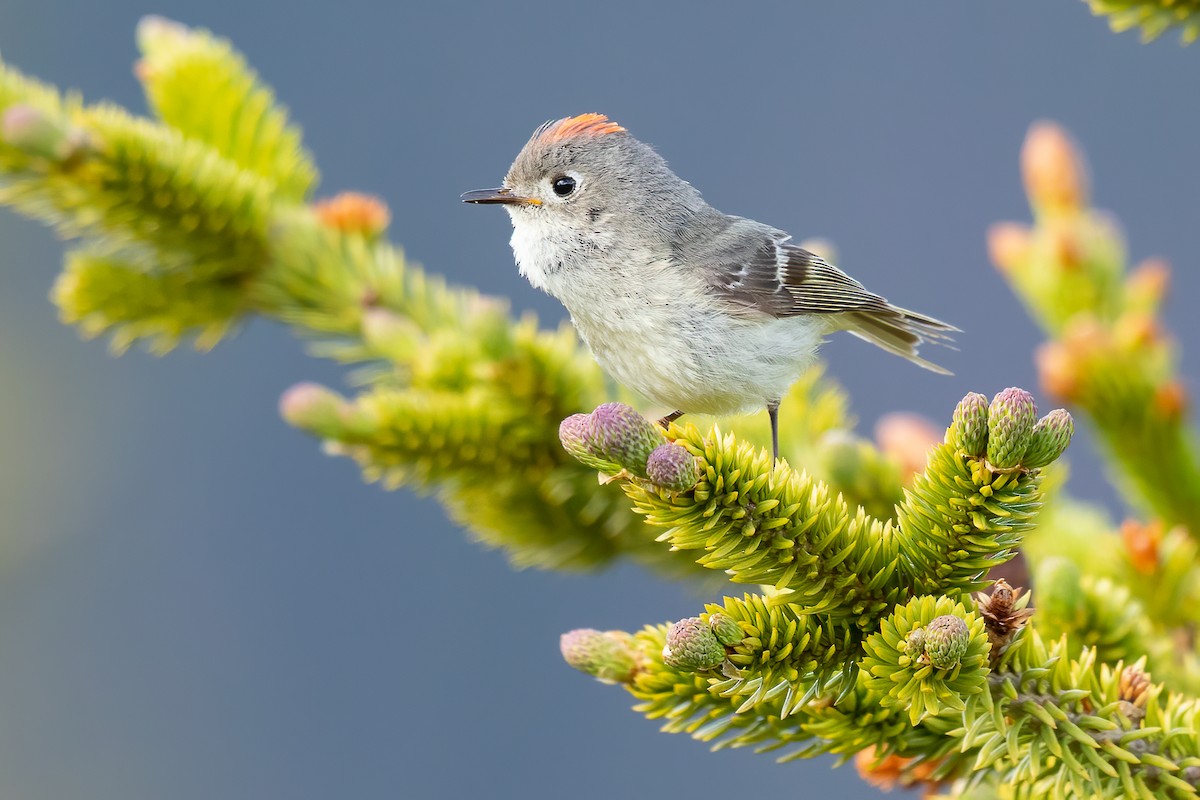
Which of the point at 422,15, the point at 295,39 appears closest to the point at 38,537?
the point at 295,39

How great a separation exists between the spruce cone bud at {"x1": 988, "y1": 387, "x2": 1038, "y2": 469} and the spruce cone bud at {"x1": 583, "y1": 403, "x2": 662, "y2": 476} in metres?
0.34

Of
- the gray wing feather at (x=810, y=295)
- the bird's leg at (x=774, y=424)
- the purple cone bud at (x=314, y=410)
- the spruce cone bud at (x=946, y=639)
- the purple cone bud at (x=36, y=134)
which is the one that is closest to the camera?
the spruce cone bud at (x=946, y=639)

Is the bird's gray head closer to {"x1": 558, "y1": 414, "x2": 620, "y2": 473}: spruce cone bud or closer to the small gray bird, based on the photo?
the small gray bird

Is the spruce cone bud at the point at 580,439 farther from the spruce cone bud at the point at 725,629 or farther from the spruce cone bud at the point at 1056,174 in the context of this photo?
the spruce cone bud at the point at 1056,174

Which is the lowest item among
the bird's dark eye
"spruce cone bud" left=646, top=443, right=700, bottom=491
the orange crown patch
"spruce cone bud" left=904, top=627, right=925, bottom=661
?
"spruce cone bud" left=904, top=627, right=925, bottom=661

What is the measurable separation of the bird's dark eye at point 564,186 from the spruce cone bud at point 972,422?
4.38 ft

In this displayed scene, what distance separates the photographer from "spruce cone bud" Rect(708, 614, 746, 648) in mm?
1174

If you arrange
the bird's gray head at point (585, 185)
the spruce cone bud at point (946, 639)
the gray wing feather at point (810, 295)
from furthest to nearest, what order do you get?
the bird's gray head at point (585, 185), the gray wing feather at point (810, 295), the spruce cone bud at point (946, 639)

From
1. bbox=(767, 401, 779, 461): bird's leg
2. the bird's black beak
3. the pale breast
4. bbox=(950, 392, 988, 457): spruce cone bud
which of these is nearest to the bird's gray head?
the bird's black beak

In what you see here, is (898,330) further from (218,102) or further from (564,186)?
(218,102)

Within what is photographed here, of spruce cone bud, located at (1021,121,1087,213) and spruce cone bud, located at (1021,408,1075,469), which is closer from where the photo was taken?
spruce cone bud, located at (1021,408,1075,469)

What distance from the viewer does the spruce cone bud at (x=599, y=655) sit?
1385mm

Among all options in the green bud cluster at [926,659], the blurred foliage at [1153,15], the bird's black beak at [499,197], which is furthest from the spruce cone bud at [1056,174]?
the green bud cluster at [926,659]

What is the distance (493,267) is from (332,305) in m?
10.3
